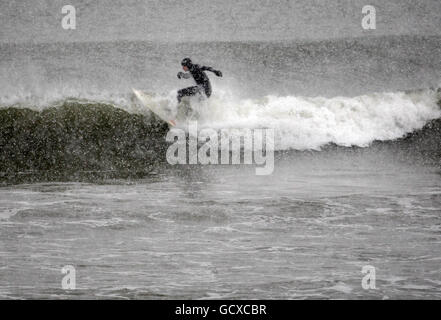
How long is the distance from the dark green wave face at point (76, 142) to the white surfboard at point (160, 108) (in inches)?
8.1

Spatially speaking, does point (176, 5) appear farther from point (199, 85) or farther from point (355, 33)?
point (199, 85)

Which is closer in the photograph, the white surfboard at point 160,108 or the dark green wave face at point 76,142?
the dark green wave face at point 76,142

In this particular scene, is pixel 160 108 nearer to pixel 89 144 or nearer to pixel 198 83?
pixel 198 83

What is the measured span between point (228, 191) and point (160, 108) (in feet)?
17.4

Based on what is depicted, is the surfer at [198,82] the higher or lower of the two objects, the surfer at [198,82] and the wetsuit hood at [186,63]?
the lower

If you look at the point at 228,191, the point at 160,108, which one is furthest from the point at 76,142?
the point at 228,191

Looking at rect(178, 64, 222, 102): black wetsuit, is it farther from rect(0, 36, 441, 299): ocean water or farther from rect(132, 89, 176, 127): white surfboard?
rect(0, 36, 441, 299): ocean water

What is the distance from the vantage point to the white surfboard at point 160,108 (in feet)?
45.2

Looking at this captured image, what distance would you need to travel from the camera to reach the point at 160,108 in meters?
14.3

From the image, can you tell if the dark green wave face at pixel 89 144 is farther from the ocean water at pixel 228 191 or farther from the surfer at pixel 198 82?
the surfer at pixel 198 82

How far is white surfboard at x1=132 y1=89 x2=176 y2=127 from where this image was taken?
543 inches

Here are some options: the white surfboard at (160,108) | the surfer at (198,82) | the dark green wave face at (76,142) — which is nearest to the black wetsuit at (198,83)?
the surfer at (198,82)

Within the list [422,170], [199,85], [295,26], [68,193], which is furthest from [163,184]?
[295,26]

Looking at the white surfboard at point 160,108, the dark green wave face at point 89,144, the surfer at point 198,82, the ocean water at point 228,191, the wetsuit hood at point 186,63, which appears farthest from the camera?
the white surfboard at point 160,108
